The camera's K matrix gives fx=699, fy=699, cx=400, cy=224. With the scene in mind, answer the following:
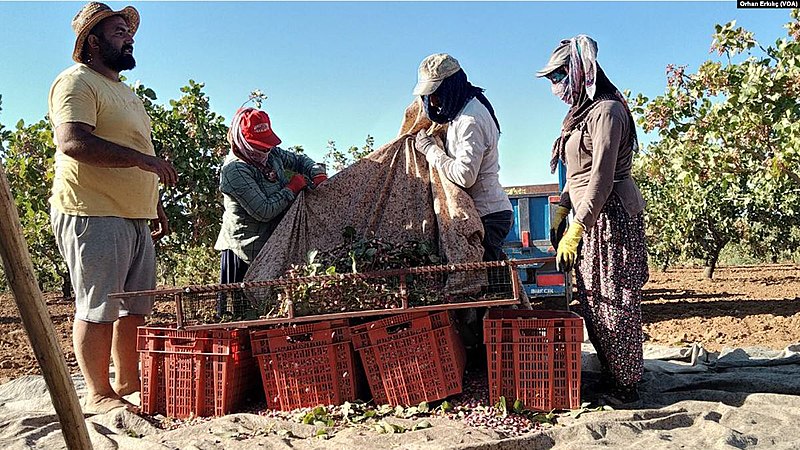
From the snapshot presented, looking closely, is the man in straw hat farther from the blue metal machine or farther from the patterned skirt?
the blue metal machine

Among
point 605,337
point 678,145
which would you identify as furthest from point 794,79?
point 605,337

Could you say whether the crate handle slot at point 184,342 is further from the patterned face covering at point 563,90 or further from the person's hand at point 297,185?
the patterned face covering at point 563,90

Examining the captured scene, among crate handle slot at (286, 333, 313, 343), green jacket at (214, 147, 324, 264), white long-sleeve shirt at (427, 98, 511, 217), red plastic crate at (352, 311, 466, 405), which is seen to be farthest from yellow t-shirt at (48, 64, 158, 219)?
white long-sleeve shirt at (427, 98, 511, 217)

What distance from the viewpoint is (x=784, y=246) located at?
17.9 m

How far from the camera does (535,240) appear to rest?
8438 mm

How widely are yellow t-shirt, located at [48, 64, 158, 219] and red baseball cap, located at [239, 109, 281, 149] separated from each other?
59 centimetres

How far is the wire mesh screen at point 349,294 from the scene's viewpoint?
340 centimetres

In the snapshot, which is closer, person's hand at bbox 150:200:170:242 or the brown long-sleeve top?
the brown long-sleeve top

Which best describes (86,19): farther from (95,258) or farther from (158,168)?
(95,258)

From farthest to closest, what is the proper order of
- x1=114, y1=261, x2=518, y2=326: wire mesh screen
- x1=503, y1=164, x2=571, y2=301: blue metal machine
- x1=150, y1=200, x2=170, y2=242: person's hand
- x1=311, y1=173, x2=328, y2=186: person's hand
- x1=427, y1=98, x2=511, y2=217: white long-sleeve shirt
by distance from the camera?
1. x1=503, y1=164, x2=571, y2=301: blue metal machine
2. x1=150, y1=200, x2=170, y2=242: person's hand
3. x1=311, y1=173, x2=328, y2=186: person's hand
4. x1=427, y1=98, x2=511, y2=217: white long-sleeve shirt
5. x1=114, y1=261, x2=518, y2=326: wire mesh screen

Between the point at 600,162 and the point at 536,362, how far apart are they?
1043 millimetres

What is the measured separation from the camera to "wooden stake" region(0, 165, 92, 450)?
69.6 inches

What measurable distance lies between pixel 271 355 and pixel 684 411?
2.09 meters

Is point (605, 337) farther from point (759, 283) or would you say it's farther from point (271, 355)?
point (759, 283)
